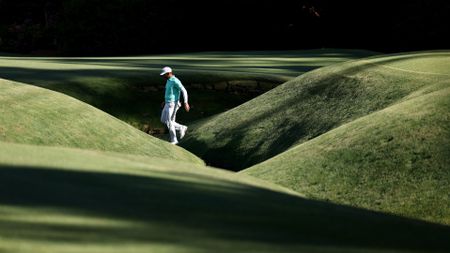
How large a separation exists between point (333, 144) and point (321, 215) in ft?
21.8

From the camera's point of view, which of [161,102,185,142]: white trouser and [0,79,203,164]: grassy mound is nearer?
[0,79,203,164]: grassy mound

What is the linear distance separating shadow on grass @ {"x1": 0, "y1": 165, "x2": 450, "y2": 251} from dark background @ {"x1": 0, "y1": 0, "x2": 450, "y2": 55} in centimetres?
3703

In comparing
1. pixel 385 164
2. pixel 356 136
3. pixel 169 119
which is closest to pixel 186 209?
pixel 385 164

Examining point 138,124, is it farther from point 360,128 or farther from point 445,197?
point 445,197

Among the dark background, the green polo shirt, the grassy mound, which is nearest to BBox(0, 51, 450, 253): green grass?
the grassy mound

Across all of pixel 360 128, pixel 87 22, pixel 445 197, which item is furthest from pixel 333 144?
pixel 87 22

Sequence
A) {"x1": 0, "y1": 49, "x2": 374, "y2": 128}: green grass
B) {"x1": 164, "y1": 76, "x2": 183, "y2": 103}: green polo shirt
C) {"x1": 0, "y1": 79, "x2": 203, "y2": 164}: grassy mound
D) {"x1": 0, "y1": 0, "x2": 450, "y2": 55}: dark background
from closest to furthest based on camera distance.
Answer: {"x1": 0, "y1": 79, "x2": 203, "y2": 164}: grassy mound → {"x1": 164, "y1": 76, "x2": 183, "y2": 103}: green polo shirt → {"x1": 0, "y1": 49, "x2": 374, "y2": 128}: green grass → {"x1": 0, "y1": 0, "x2": 450, "y2": 55}: dark background

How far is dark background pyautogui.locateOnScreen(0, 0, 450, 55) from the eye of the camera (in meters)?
45.2

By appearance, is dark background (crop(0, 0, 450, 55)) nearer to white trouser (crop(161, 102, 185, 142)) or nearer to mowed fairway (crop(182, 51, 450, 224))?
mowed fairway (crop(182, 51, 450, 224))

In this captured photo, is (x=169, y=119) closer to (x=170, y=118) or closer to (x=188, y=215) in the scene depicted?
(x=170, y=118)

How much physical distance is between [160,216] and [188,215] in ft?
0.85

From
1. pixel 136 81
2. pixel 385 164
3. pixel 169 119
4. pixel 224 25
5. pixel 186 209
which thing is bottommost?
pixel 224 25

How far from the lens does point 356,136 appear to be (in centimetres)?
1373

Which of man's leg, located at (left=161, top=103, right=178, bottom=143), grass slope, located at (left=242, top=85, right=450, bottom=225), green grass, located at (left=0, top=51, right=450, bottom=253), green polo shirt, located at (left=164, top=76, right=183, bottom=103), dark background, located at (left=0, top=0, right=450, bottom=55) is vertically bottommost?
dark background, located at (left=0, top=0, right=450, bottom=55)
